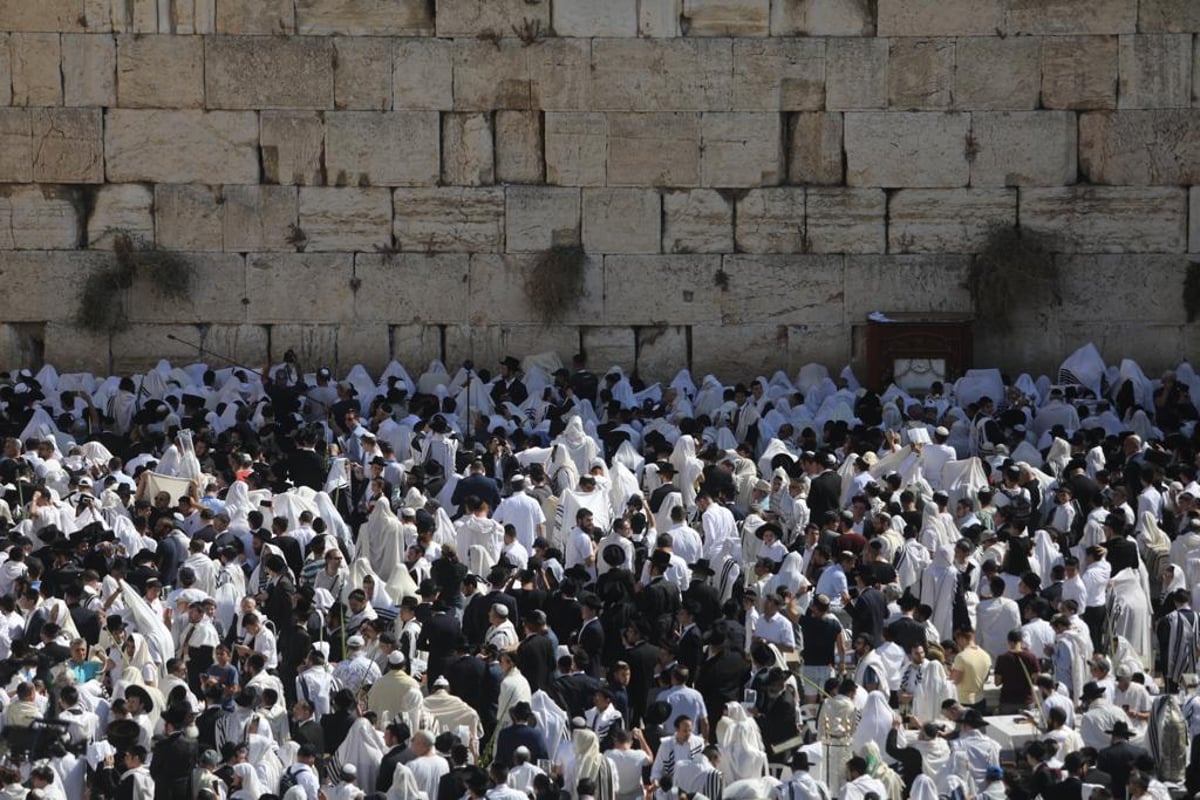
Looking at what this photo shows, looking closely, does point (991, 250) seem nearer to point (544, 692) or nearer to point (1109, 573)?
point (1109, 573)

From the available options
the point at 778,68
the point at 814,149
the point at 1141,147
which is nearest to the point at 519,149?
the point at 778,68

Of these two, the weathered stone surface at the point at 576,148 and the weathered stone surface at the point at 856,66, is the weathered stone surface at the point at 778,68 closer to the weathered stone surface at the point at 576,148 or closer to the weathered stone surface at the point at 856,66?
the weathered stone surface at the point at 856,66

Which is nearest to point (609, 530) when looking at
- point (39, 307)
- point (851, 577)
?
point (851, 577)

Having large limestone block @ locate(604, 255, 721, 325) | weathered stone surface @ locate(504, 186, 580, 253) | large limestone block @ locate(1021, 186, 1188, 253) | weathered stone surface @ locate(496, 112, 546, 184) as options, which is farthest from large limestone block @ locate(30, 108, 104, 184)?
large limestone block @ locate(1021, 186, 1188, 253)

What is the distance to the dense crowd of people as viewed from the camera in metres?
15.9

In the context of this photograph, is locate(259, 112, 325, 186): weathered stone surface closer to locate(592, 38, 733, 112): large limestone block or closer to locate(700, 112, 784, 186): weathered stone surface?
locate(592, 38, 733, 112): large limestone block

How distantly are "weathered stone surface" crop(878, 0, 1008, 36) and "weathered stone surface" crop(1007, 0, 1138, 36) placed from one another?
183mm

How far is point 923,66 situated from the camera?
2706 cm

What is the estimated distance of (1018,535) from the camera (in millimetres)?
19781

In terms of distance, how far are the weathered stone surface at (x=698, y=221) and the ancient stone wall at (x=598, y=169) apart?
0.03 metres

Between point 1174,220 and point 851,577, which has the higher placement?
point 1174,220

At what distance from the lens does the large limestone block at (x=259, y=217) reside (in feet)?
89.7

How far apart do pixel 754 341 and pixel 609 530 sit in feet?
24.5

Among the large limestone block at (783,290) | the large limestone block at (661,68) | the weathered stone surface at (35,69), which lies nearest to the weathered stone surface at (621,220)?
the large limestone block at (783,290)
